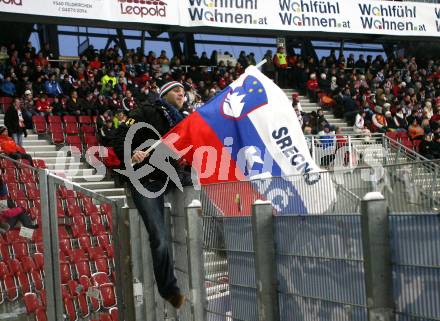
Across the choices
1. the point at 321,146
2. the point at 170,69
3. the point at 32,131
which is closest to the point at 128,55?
the point at 170,69

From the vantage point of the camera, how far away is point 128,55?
23.4m

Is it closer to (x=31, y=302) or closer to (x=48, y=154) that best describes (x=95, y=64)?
(x=48, y=154)

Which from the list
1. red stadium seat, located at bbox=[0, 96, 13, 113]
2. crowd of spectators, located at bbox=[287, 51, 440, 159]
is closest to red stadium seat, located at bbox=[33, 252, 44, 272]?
red stadium seat, located at bbox=[0, 96, 13, 113]

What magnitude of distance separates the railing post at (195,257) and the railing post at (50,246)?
1480 mm

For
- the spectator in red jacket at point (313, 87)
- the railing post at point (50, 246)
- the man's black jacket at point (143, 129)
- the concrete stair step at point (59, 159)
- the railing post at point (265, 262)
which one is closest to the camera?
the railing post at point (265, 262)

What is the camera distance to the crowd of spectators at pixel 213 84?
1933 cm

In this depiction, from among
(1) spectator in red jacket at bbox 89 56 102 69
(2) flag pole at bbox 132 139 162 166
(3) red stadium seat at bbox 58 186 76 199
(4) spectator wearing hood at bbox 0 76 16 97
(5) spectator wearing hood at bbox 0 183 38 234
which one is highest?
(1) spectator in red jacket at bbox 89 56 102 69

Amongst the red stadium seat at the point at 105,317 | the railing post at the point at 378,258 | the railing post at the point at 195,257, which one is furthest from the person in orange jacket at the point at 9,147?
the railing post at the point at 378,258

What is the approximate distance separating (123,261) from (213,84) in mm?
16986

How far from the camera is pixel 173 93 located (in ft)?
20.4

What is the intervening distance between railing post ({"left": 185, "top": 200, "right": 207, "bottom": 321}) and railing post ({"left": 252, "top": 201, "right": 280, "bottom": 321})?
96cm

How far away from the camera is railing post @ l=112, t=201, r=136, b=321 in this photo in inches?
268

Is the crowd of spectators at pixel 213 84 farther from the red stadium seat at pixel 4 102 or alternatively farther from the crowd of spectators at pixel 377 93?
the red stadium seat at pixel 4 102

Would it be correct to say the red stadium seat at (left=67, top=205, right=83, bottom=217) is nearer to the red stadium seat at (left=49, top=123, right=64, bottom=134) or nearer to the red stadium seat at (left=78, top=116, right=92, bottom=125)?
the red stadium seat at (left=49, top=123, right=64, bottom=134)
